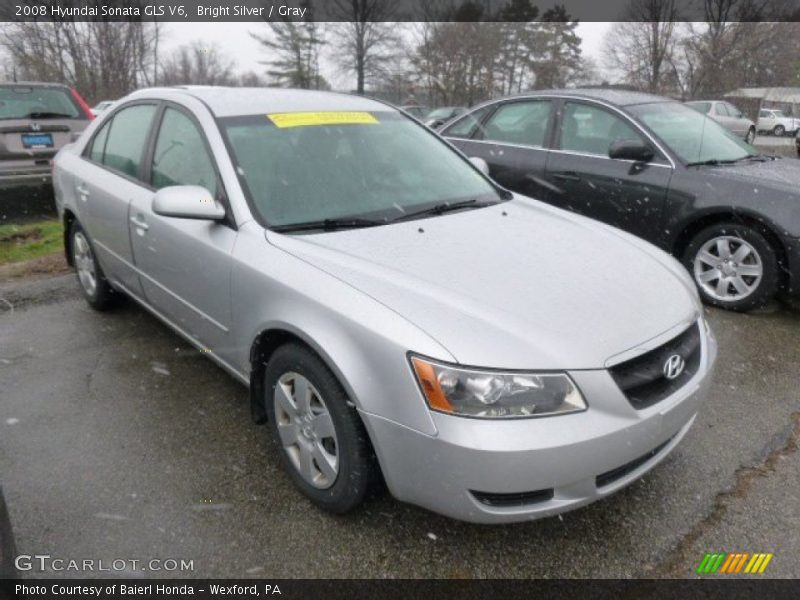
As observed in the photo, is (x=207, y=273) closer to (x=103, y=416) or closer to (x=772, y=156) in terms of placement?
(x=103, y=416)

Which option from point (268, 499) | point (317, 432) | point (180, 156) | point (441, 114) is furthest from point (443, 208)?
point (441, 114)

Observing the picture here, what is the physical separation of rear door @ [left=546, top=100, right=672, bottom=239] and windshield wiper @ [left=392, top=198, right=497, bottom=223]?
204cm

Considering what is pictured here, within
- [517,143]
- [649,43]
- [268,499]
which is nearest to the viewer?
[268,499]

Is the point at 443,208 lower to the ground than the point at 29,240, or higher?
higher

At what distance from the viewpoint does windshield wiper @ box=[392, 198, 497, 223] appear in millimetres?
2769

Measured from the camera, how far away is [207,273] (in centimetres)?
272

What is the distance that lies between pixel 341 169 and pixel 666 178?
283 centimetres

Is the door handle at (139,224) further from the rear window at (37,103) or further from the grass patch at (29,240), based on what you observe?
the rear window at (37,103)

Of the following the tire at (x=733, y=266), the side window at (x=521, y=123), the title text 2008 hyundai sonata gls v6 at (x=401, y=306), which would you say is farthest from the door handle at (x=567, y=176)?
the title text 2008 hyundai sonata gls v6 at (x=401, y=306)

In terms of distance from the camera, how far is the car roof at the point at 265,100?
305 centimetres

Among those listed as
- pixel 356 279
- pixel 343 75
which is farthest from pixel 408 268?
pixel 343 75

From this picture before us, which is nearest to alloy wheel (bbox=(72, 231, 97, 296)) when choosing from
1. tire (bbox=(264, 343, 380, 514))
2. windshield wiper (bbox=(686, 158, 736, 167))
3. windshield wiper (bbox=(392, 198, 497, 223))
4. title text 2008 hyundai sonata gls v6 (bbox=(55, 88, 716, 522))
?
title text 2008 hyundai sonata gls v6 (bbox=(55, 88, 716, 522))

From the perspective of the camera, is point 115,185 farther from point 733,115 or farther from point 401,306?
point 733,115

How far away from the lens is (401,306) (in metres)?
1.99
